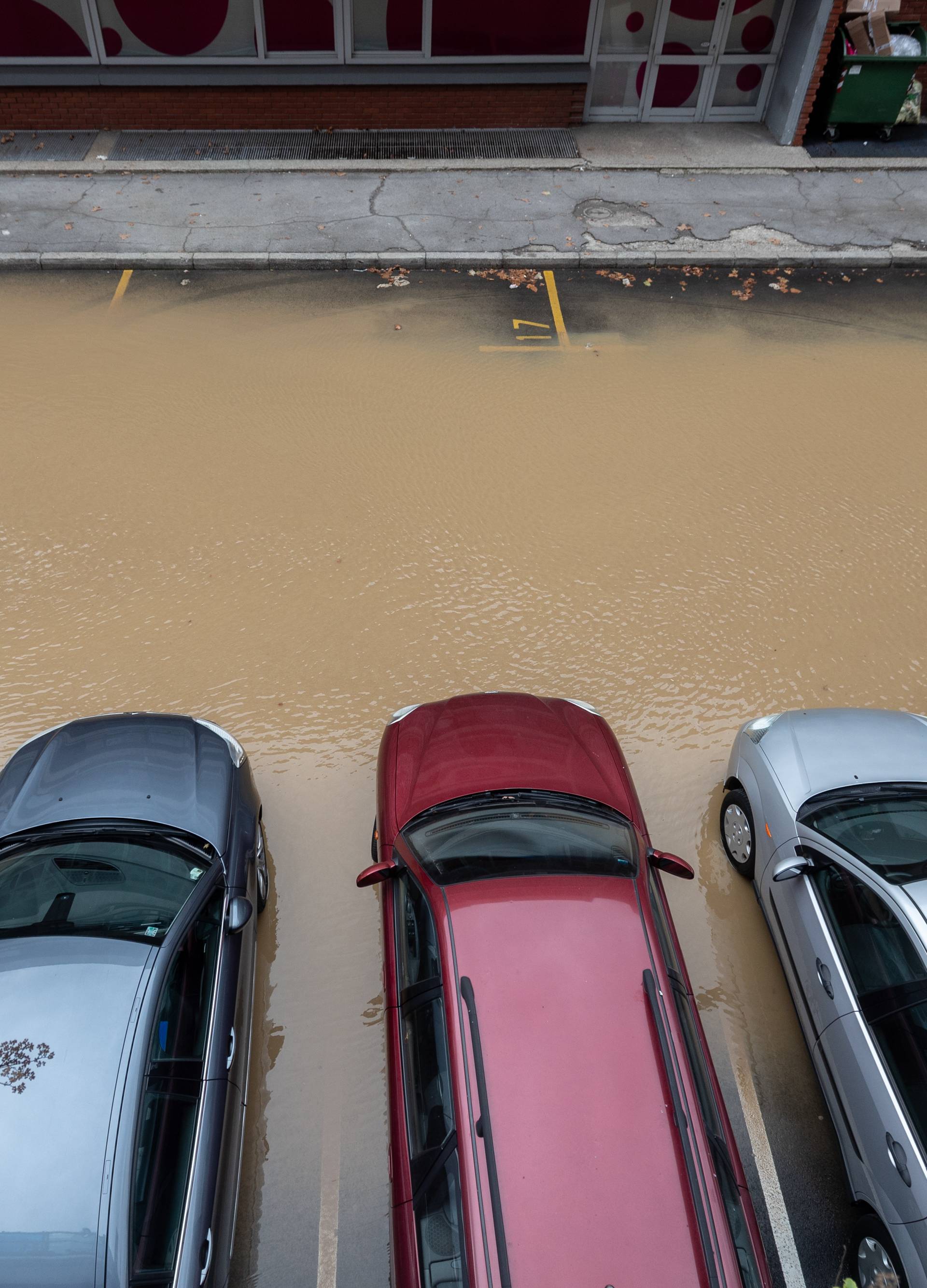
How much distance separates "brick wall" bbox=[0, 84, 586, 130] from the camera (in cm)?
1223

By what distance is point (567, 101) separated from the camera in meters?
12.8

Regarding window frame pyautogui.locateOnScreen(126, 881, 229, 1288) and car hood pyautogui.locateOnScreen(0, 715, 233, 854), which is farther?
car hood pyautogui.locateOnScreen(0, 715, 233, 854)

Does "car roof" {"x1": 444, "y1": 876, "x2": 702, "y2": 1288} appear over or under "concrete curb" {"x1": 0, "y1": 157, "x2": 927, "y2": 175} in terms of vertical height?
under

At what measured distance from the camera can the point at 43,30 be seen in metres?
11.7

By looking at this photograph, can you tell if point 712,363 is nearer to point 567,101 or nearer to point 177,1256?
point 567,101

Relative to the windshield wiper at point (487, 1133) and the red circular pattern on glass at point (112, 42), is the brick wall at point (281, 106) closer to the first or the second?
the red circular pattern on glass at point (112, 42)

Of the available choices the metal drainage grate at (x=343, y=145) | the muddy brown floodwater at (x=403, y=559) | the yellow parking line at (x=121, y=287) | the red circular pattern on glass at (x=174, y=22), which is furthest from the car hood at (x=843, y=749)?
the red circular pattern on glass at (x=174, y=22)

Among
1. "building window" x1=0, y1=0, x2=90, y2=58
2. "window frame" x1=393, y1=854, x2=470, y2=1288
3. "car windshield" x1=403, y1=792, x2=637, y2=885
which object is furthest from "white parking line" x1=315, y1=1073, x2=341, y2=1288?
"building window" x1=0, y1=0, x2=90, y2=58

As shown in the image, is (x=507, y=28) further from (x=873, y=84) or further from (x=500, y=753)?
(x=500, y=753)

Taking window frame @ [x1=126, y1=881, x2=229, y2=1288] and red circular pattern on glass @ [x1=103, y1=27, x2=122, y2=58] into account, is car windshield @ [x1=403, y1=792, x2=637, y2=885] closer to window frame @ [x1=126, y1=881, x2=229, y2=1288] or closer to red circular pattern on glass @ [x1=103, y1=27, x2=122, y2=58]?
window frame @ [x1=126, y1=881, x2=229, y2=1288]

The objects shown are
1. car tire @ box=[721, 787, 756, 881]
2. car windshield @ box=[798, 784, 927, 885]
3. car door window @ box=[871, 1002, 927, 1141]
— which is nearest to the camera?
car door window @ box=[871, 1002, 927, 1141]

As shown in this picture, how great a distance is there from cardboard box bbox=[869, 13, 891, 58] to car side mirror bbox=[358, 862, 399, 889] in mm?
13317

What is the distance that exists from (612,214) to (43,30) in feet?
26.8

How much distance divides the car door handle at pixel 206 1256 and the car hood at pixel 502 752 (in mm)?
1985
